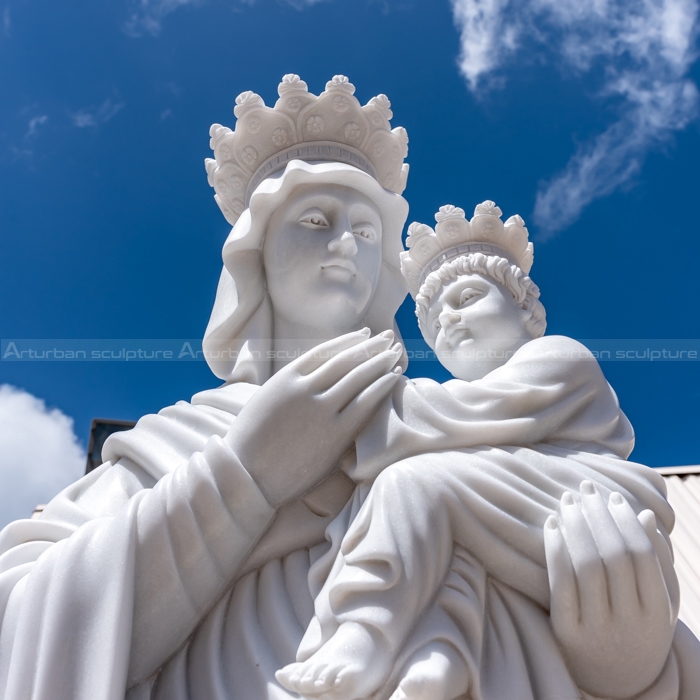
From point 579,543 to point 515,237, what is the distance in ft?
5.04


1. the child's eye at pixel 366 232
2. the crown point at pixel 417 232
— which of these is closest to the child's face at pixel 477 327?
the crown point at pixel 417 232

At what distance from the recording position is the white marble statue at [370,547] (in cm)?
205

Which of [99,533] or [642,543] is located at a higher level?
[99,533]

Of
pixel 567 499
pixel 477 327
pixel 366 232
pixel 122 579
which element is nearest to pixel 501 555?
pixel 567 499

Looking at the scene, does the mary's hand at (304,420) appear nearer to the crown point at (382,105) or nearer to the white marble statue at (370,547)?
the white marble statue at (370,547)

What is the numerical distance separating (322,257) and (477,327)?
0.75 meters

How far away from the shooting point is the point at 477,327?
296 centimetres

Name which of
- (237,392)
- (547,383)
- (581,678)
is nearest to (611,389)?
(547,383)

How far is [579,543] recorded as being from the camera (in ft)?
7.03

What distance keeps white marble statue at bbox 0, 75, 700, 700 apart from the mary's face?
19.5 inches

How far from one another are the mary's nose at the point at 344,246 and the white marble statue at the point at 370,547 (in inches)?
19.6

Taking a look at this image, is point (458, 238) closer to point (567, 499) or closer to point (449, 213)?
point (449, 213)

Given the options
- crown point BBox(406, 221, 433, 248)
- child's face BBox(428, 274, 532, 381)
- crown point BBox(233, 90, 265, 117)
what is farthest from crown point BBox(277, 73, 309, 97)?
child's face BBox(428, 274, 532, 381)

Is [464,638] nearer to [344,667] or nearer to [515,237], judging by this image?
[344,667]
